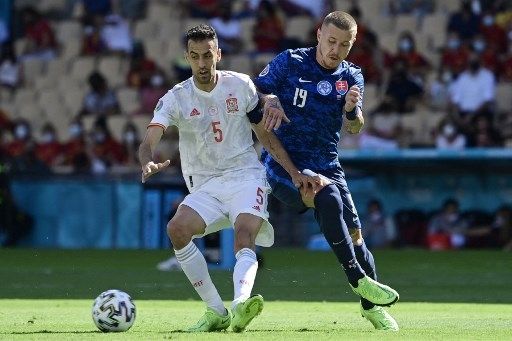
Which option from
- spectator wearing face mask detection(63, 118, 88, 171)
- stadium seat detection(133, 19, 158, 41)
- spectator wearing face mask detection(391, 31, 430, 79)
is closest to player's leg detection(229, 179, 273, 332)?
spectator wearing face mask detection(391, 31, 430, 79)

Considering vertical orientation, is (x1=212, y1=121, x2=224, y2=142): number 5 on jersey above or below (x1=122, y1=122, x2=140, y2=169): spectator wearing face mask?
above

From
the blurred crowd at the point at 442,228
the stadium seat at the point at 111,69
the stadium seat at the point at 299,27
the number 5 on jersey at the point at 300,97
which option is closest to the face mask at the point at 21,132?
the stadium seat at the point at 111,69

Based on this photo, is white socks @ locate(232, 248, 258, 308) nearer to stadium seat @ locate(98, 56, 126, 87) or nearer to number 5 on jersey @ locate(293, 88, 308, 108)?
number 5 on jersey @ locate(293, 88, 308, 108)

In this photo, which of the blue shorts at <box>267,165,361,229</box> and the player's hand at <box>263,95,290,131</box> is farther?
the blue shorts at <box>267,165,361,229</box>

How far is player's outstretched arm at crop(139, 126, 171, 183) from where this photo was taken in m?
8.38

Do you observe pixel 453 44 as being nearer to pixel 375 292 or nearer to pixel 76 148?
pixel 76 148

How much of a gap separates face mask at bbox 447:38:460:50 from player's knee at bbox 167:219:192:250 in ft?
47.2

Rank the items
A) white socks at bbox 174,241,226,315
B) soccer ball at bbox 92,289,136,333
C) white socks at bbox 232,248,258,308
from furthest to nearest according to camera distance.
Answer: white socks at bbox 174,241,226,315
soccer ball at bbox 92,289,136,333
white socks at bbox 232,248,258,308

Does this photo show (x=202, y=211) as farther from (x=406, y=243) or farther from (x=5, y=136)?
(x=5, y=136)

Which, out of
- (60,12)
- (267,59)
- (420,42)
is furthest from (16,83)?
(420,42)

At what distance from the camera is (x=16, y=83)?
27.1 metres

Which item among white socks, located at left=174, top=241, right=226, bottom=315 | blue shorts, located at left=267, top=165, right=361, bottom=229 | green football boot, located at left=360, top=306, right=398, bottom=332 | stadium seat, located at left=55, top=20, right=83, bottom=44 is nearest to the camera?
white socks, located at left=174, top=241, right=226, bottom=315

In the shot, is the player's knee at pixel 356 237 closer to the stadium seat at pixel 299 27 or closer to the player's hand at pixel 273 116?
the player's hand at pixel 273 116

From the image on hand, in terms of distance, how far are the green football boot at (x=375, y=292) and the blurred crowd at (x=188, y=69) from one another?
12108mm
